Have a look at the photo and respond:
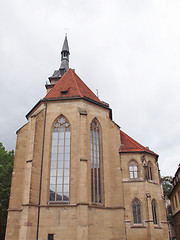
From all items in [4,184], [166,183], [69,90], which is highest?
[69,90]

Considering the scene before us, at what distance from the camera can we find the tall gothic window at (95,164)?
18281 millimetres

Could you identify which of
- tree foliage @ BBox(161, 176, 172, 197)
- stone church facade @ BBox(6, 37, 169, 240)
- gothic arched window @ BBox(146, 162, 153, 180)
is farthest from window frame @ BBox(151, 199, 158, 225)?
tree foliage @ BBox(161, 176, 172, 197)

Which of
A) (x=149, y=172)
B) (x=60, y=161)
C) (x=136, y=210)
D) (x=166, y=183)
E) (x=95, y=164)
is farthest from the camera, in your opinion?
(x=166, y=183)

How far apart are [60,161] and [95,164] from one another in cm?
296

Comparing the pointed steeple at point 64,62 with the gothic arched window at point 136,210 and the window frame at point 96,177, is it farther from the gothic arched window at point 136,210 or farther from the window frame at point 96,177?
the gothic arched window at point 136,210

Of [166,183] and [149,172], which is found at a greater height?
[166,183]

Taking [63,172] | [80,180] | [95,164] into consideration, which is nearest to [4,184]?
[63,172]

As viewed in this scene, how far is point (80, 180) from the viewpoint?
16.9 metres

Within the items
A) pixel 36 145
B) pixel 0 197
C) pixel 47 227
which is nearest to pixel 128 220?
pixel 47 227

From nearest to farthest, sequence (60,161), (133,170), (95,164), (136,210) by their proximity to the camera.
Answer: (60,161)
(136,210)
(95,164)
(133,170)

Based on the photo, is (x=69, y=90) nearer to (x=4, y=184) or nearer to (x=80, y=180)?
(x=80, y=180)

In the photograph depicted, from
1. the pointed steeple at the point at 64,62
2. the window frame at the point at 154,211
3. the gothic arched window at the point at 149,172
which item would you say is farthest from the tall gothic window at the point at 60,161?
the pointed steeple at the point at 64,62

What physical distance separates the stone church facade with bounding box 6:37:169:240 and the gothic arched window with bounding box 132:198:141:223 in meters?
0.07

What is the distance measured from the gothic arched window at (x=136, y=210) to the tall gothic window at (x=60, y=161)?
5.67 m
